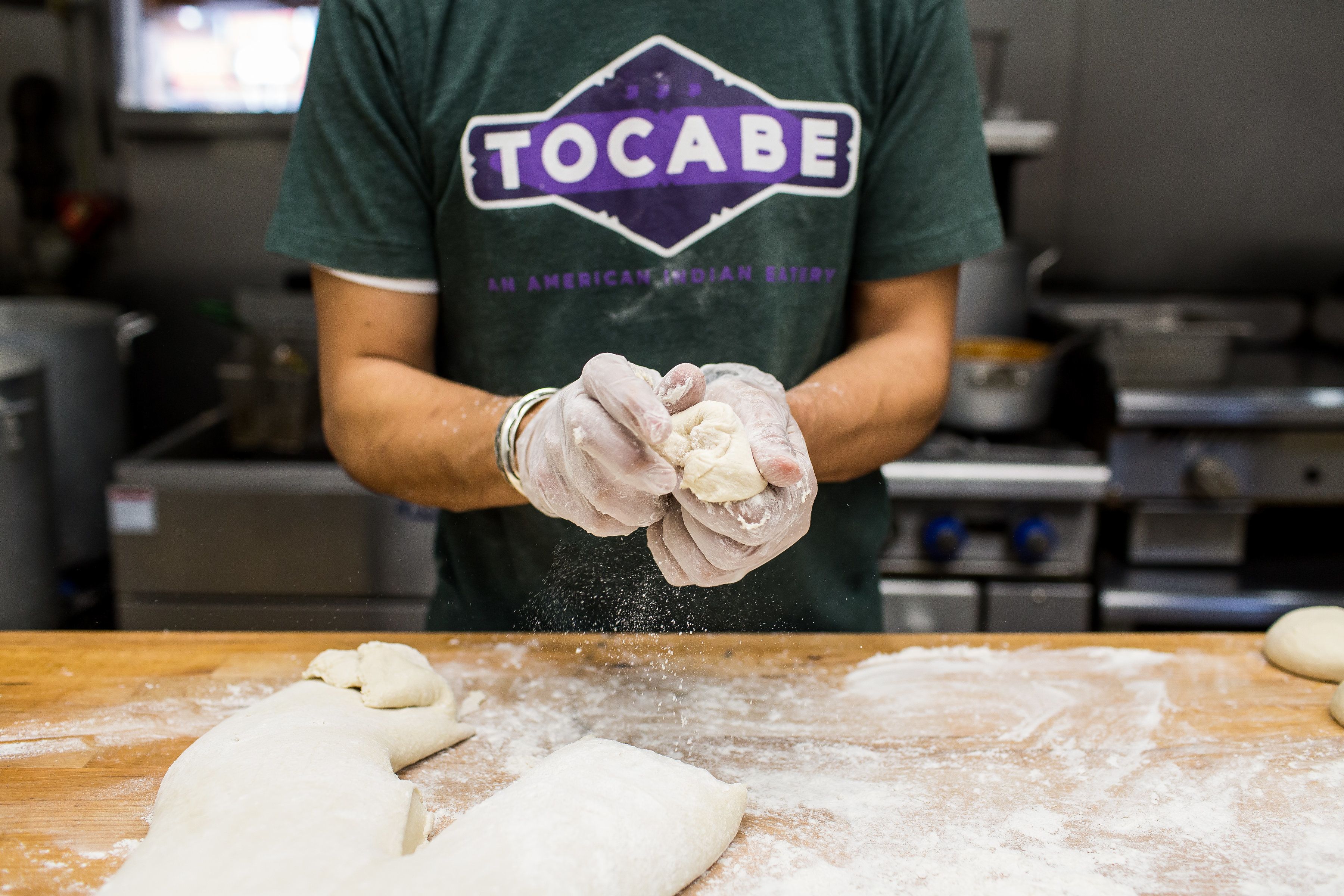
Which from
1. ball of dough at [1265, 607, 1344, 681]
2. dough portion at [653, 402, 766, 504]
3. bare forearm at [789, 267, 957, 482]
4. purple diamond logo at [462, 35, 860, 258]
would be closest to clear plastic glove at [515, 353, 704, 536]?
dough portion at [653, 402, 766, 504]

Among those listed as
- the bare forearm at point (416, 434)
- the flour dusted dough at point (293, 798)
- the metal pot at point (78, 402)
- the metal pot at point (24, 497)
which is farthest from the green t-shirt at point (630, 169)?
the metal pot at point (78, 402)

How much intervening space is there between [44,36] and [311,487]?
66.7 inches

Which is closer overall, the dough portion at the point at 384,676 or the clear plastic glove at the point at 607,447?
the clear plastic glove at the point at 607,447

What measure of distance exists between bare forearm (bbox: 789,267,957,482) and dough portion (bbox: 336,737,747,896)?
1.24 feet

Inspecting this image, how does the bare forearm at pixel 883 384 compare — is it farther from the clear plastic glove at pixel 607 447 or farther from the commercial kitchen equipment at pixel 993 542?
the commercial kitchen equipment at pixel 993 542

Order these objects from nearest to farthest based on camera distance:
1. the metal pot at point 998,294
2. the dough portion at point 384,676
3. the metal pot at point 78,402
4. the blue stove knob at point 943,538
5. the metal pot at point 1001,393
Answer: the dough portion at point 384,676 < the blue stove knob at point 943,538 < the metal pot at point 1001,393 < the metal pot at point 78,402 < the metal pot at point 998,294

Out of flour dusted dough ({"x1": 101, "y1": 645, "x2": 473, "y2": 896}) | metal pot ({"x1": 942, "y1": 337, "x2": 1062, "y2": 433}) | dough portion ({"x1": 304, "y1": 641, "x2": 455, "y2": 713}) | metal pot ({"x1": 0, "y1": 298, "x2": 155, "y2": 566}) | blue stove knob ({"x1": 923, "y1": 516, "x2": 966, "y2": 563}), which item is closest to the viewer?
Result: flour dusted dough ({"x1": 101, "y1": 645, "x2": 473, "y2": 896})

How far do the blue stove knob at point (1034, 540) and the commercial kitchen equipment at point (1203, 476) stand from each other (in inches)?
6.5

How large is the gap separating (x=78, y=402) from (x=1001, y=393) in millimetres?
2205

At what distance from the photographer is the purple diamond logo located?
1198 mm

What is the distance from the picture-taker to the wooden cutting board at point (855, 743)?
903 mm

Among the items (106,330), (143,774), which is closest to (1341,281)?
(143,774)

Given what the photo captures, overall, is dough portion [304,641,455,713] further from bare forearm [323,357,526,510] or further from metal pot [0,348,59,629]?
metal pot [0,348,59,629]

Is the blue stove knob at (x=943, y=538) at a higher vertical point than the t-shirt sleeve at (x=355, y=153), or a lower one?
lower
